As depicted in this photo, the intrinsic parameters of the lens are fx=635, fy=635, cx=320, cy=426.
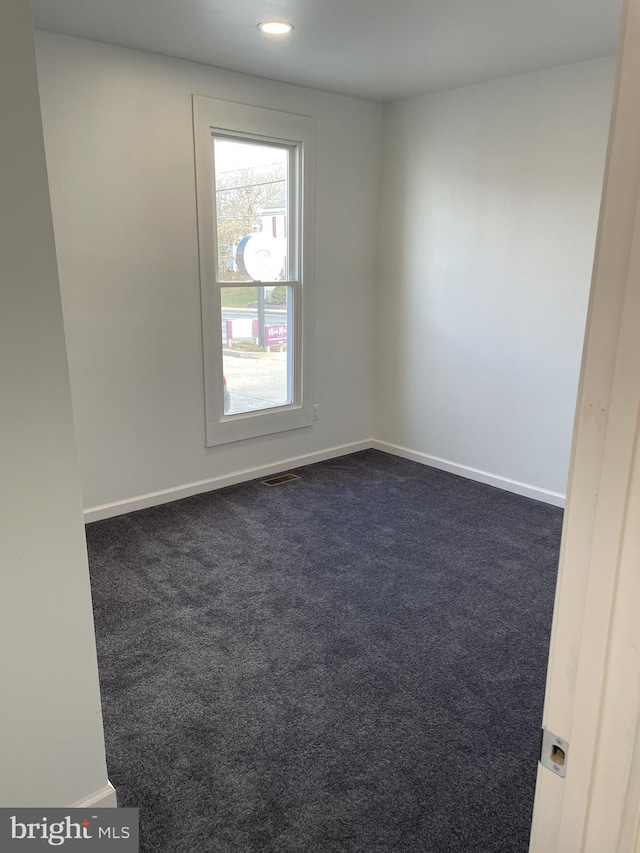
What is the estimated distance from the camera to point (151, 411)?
375 centimetres

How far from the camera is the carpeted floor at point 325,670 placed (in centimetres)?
178

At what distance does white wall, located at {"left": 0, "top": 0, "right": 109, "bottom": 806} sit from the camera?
128 centimetres

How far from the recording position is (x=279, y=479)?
4.34 m

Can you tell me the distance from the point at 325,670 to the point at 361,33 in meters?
2.81

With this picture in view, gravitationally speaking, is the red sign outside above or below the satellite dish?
below

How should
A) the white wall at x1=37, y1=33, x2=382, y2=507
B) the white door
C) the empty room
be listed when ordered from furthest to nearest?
the white wall at x1=37, y1=33, x2=382, y2=507
the empty room
the white door

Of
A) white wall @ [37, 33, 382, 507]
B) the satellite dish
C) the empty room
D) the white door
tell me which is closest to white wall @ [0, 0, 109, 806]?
the empty room

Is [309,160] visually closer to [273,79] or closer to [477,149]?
[273,79]

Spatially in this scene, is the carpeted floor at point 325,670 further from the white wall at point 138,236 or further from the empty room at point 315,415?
the white wall at point 138,236

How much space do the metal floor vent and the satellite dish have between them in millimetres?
1338

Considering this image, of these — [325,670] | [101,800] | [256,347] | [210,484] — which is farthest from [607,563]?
[256,347]

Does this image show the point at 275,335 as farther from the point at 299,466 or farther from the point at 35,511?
the point at 35,511

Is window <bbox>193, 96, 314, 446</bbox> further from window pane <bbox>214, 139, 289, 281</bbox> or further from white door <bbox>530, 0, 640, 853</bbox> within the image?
white door <bbox>530, 0, 640, 853</bbox>

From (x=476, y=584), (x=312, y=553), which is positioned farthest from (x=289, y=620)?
(x=476, y=584)
